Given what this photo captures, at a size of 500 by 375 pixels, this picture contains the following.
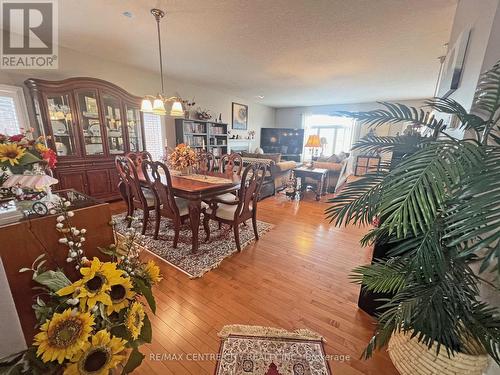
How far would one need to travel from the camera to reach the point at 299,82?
15.9 feet

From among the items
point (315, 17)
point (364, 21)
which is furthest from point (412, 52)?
point (315, 17)

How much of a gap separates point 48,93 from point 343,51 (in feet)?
14.1

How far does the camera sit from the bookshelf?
485cm

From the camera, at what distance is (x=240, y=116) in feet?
23.1

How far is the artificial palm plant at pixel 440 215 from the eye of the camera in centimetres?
57

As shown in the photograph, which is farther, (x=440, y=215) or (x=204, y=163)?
(x=204, y=163)

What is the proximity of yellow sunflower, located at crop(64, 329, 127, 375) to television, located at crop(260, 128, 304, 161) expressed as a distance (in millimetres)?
8084

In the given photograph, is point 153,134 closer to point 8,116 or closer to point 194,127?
point 194,127

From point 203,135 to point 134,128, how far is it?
70.6 inches

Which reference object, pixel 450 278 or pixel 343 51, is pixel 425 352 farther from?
pixel 343 51

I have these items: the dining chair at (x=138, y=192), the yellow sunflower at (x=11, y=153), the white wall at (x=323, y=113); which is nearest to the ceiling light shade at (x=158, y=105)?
the dining chair at (x=138, y=192)

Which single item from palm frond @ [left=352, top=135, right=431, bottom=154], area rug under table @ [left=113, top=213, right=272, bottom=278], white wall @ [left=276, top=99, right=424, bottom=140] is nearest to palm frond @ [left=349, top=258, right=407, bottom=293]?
palm frond @ [left=352, top=135, right=431, bottom=154]

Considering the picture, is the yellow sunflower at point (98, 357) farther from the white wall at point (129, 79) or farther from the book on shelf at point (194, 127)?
the book on shelf at point (194, 127)

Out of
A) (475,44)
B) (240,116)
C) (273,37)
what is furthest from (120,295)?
(240,116)
